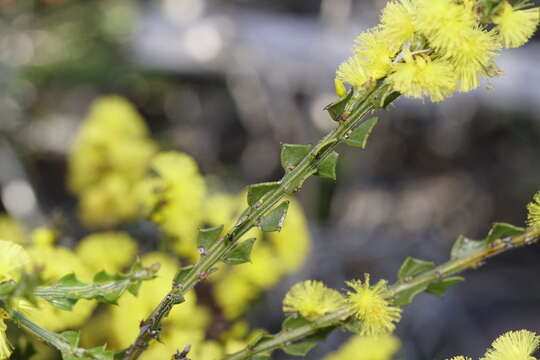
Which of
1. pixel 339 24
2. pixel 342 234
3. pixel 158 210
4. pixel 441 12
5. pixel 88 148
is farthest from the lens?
pixel 339 24

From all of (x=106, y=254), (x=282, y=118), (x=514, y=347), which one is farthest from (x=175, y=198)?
(x=282, y=118)

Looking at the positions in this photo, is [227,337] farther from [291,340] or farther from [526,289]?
[526,289]

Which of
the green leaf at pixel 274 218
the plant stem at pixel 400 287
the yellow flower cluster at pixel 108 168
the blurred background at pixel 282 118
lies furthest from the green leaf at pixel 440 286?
the blurred background at pixel 282 118

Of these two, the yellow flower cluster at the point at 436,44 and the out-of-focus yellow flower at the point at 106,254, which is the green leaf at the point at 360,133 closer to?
the yellow flower cluster at the point at 436,44

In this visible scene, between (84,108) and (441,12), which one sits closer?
(441,12)

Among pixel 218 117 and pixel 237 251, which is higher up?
pixel 218 117

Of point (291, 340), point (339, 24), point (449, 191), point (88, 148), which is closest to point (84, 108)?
point (339, 24)

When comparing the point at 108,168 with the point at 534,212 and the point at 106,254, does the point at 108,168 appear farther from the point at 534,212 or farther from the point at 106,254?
the point at 534,212
